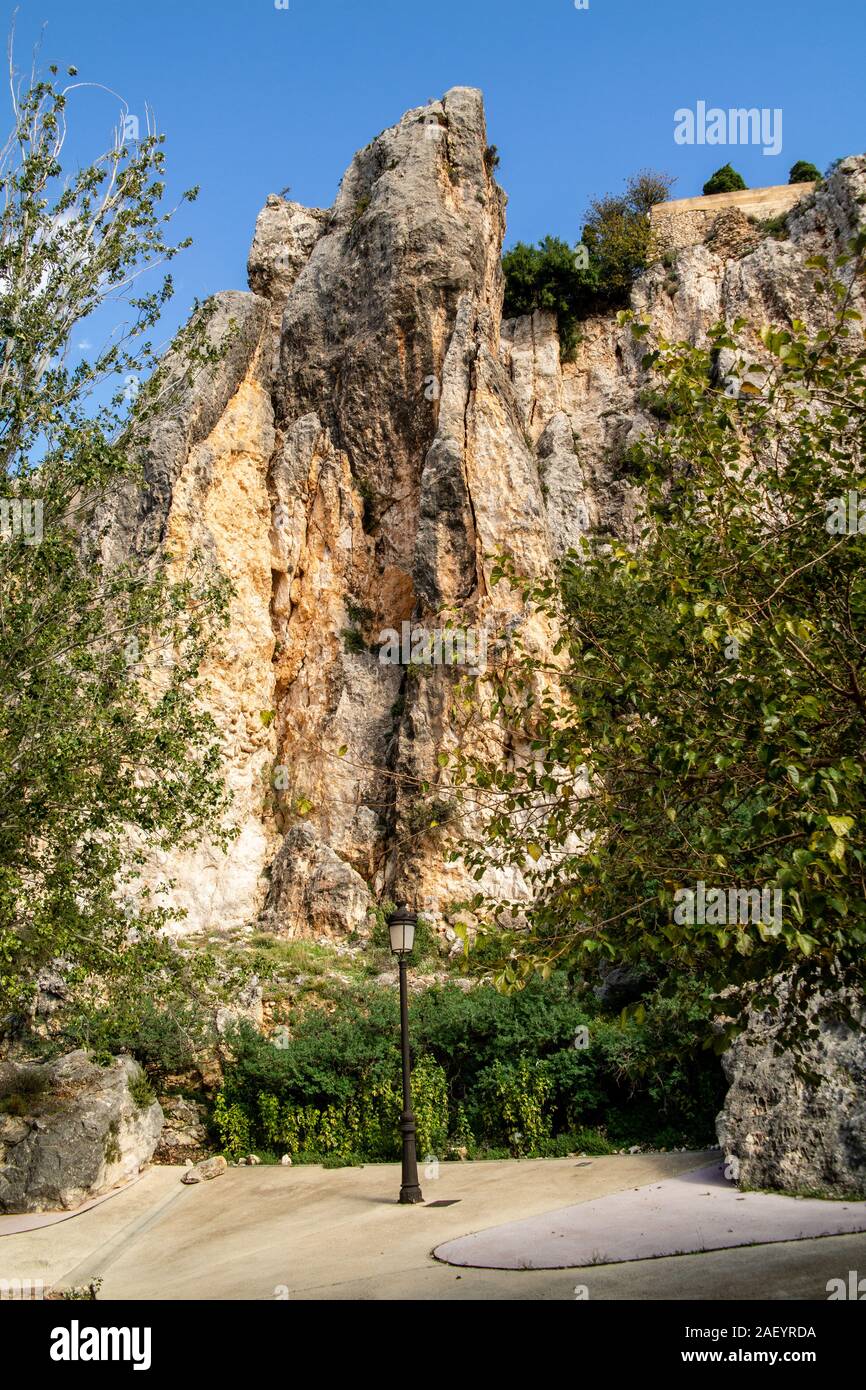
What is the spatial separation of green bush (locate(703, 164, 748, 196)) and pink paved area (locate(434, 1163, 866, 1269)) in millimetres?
41756

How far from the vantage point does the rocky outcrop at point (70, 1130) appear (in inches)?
459

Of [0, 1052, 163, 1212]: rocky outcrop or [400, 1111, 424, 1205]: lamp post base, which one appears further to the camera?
[0, 1052, 163, 1212]: rocky outcrop

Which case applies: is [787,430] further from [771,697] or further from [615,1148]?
[615,1148]

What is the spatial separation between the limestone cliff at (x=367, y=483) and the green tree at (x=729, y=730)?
15.6 metres

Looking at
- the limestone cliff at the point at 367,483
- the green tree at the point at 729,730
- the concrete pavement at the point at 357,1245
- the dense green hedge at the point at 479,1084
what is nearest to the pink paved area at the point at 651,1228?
the concrete pavement at the point at 357,1245

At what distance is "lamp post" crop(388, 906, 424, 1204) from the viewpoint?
34.8ft

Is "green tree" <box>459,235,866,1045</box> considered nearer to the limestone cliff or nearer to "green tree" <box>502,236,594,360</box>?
the limestone cliff

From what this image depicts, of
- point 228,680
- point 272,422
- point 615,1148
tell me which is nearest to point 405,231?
point 272,422

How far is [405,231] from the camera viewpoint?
2838 cm

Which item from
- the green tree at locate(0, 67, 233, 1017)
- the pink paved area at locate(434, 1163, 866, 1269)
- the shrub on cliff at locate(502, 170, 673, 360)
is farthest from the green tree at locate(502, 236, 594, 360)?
the pink paved area at locate(434, 1163, 866, 1269)

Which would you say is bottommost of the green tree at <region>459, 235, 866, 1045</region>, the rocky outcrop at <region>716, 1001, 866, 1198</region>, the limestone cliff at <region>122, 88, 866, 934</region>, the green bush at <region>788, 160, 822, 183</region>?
the rocky outcrop at <region>716, 1001, 866, 1198</region>

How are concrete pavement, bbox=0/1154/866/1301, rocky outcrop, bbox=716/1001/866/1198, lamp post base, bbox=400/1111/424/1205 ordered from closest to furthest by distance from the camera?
concrete pavement, bbox=0/1154/866/1301
rocky outcrop, bbox=716/1001/866/1198
lamp post base, bbox=400/1111/424/1205

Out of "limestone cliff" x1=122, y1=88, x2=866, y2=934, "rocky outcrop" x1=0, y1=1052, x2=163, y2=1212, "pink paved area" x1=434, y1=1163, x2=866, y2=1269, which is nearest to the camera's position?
"pink paved area" x1=434, y1=1163, x2=866, y2=1269

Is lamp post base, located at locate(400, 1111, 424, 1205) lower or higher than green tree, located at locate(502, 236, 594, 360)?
lower
